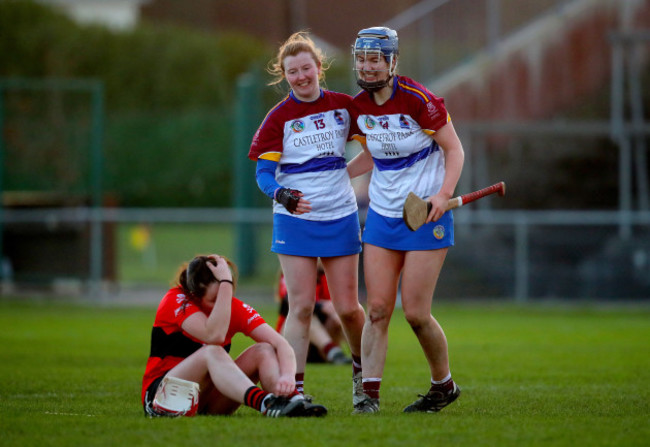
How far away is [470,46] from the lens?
18.5 meters

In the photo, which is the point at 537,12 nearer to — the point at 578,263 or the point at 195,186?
the point at 578,263

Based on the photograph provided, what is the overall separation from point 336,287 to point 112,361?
3.79 metres

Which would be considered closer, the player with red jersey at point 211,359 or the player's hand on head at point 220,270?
the player with red jersey at point 211,359

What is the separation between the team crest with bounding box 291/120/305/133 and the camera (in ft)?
20.6

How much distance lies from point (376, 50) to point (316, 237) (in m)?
1.17

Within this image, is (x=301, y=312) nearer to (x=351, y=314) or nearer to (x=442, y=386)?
(x=351, y=314)

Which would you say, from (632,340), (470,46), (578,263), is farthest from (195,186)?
(632,340)

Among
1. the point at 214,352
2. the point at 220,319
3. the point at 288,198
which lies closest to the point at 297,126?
the point at 288,198

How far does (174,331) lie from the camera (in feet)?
18.8

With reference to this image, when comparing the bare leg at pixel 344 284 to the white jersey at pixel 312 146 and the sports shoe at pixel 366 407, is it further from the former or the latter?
the sports shoe at pixel 366 407

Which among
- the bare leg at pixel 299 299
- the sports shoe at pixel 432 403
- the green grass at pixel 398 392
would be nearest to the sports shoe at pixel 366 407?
the green grass at pixel 398 392

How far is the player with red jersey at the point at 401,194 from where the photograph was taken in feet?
19.7

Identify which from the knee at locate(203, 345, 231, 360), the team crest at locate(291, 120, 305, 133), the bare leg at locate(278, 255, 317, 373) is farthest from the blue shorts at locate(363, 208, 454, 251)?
the knee at locate(203, 345, 231, 360)

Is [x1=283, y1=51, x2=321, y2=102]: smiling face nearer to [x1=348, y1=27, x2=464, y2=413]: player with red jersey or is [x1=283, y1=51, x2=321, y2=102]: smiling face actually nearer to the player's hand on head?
[x1=348, y1=27, x2=464, y2=413]: player with red jersey
